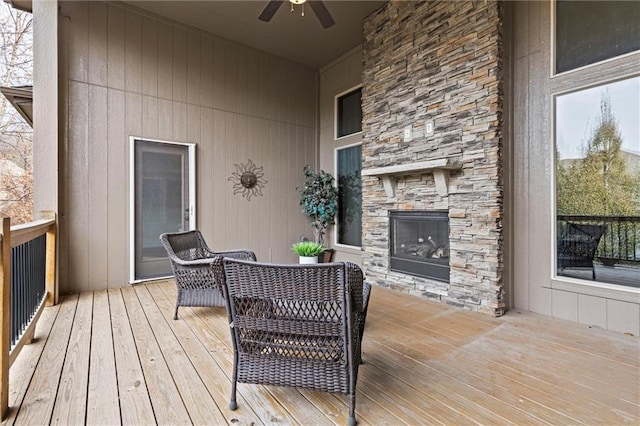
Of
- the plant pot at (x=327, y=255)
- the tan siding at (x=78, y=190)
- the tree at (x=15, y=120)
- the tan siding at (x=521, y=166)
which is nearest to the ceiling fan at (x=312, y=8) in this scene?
the tan siding at (x=521, y=166)

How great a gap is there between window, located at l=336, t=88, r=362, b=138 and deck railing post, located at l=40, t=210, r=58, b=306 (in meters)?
4.40

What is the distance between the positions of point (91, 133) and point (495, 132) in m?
4.89

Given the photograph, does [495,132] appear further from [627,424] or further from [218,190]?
[218,190]

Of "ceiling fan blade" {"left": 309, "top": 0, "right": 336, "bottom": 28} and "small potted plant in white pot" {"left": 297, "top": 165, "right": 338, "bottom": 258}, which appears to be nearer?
"ceiling fan blade" {"left": 309, "top": 0, "right": 336, "bottom": 28}

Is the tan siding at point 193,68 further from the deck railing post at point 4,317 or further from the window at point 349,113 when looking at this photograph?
the deck railing post at point 4,317

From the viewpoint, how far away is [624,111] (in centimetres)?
270

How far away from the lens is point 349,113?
5.62 metres

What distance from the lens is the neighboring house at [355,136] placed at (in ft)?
10.3

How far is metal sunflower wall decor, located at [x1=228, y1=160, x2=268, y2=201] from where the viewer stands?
208 inches

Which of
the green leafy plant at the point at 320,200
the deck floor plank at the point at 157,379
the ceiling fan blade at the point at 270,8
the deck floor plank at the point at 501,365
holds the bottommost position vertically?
the deck floor plank at the point at 501,365

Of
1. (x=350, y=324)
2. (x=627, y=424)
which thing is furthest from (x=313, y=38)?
(x=627, y=424)

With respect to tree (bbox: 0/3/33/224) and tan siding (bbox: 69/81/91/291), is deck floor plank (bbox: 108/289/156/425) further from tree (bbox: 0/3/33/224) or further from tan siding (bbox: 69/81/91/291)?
tree (bbox: 0/3/33/224)

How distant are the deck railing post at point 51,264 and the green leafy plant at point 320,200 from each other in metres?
3.57

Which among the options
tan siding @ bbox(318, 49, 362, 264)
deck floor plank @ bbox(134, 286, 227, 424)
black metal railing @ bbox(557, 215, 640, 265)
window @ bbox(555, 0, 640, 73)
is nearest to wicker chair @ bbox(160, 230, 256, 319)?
deck floor plank @ bbox(134, 286, 227, 424)
